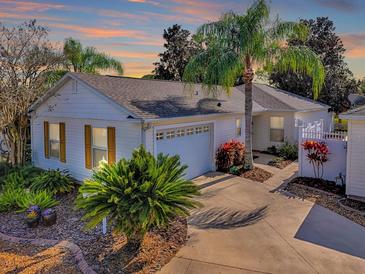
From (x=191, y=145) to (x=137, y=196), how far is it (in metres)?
6.67

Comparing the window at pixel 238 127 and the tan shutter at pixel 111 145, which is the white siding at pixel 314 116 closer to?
the window at pixel 238 127

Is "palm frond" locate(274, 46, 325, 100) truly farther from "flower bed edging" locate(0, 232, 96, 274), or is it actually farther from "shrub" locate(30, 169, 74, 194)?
"flower bed edging" locate(0, 232, 96, 274)

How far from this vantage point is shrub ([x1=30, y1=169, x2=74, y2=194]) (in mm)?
10812

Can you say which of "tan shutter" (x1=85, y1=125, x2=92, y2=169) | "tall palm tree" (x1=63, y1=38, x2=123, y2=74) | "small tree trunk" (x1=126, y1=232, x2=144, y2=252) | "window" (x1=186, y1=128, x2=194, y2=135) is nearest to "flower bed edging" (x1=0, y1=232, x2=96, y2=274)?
"small tree trunk" (x1=126, y1=232, x2=144, y2=252)

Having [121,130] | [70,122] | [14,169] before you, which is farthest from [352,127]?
[14,169]

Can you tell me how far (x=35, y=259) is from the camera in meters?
6.39

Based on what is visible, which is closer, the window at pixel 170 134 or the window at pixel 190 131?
the window at pixel 170 134

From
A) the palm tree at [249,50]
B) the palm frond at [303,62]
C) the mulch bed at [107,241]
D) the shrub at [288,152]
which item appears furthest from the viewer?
the shrub at [288,152]

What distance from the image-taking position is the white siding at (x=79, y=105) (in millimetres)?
10562

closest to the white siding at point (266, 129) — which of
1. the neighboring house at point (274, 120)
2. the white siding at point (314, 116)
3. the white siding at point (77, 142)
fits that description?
the neighboring house at point (274, 120)

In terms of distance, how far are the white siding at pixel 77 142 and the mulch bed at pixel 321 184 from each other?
662 cm

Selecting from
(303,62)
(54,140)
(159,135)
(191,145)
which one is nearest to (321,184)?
(303,62)

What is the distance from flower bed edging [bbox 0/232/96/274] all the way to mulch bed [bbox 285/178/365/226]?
7023mm

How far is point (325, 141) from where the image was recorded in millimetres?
11500
